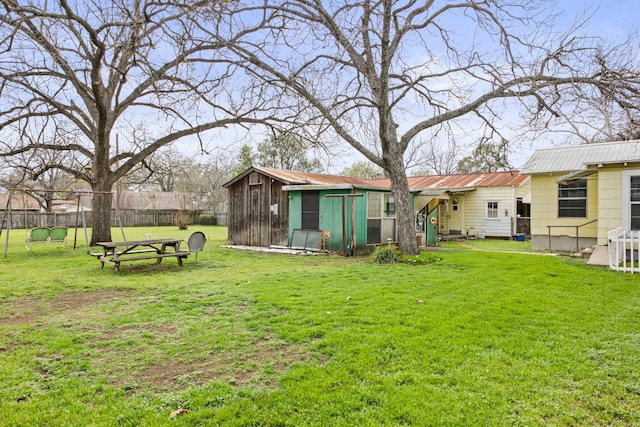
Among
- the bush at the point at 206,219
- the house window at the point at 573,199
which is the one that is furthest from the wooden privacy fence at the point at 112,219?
the house window at the point at 573,199

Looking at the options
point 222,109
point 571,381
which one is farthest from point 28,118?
point 571,381

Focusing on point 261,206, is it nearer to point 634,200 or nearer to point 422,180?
point 634,200

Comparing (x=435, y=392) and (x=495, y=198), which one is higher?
(x=495, y=198)

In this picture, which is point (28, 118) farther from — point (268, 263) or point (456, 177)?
point (456, 177)

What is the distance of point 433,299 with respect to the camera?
588 centimetres

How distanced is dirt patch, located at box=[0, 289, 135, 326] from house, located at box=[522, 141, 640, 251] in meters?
12.2

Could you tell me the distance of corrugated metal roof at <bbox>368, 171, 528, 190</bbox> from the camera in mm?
19536

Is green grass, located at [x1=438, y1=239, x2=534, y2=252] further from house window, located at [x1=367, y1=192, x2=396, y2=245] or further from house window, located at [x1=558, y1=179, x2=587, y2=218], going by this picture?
house window, located at [x1=367, y1=192, x2=396, y2=245]

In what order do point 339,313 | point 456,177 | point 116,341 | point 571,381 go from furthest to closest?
point 456,177
point 339,313
point 116,341
point 571,381

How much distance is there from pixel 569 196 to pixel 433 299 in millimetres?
9949

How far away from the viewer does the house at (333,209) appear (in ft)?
42.0

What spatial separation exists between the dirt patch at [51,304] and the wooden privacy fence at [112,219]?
24095 millimetres

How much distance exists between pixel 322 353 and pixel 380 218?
33.7ft

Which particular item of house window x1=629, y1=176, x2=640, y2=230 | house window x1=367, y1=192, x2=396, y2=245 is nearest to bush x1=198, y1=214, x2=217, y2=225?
house window x1=367, y1=192, x2=396, y2=245
